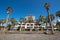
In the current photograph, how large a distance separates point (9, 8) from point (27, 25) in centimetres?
4809

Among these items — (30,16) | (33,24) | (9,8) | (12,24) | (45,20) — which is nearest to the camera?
(9,8)

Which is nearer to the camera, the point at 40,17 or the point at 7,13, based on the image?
the point at 7,13

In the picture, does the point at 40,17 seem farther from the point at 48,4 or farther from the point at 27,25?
the point at 48,4

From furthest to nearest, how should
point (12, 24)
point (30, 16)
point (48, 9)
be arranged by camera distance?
point (12, 24) < point (30, 16) < point (48, 9)

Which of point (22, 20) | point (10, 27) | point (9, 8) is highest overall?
point (9, 8)

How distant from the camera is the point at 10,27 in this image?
3588 inches

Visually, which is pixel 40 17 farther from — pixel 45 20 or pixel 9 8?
pixel 9 8

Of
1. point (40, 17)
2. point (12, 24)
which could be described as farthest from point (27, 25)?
point (40, 17)

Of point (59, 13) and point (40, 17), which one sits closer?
point (59, 13)

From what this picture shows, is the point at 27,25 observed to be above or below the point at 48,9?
below

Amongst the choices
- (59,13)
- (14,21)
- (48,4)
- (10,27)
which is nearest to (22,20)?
(14,21)

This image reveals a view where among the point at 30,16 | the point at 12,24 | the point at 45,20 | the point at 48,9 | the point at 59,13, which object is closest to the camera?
the point at 48,9

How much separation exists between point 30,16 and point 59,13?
3288cm

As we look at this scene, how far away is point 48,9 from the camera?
150ft
